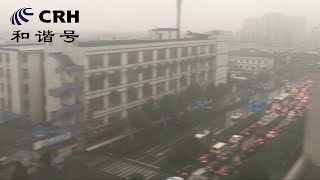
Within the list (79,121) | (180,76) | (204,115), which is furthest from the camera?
(180,76)

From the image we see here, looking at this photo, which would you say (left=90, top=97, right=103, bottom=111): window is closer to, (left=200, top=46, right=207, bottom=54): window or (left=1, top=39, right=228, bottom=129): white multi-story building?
(left=1, top=39, right=228, bottom=129): white multi-story building

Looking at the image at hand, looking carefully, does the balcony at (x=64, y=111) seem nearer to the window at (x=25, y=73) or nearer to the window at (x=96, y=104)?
the window at (x=96, y=104)

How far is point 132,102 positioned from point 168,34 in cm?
255

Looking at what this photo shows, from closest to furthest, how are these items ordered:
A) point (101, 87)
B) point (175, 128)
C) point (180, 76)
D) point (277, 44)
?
point (101, 87), point (175, 128), point (180, 76), point (277, 44)

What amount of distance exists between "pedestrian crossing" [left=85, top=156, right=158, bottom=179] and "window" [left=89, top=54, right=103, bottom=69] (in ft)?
3.91

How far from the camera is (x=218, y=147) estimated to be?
4305mm

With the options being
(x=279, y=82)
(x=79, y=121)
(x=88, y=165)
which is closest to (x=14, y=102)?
(x=79, y=121)

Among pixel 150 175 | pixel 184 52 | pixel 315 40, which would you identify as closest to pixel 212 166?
pixel 150 175

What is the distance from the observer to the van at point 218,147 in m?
4.24

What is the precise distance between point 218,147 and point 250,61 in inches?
291

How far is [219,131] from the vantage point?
17.3 feet

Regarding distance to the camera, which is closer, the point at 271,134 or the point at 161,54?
the point at 271,134

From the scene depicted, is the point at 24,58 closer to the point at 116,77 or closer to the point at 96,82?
the point at 96,82

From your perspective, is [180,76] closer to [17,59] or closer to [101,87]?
[101,87]
